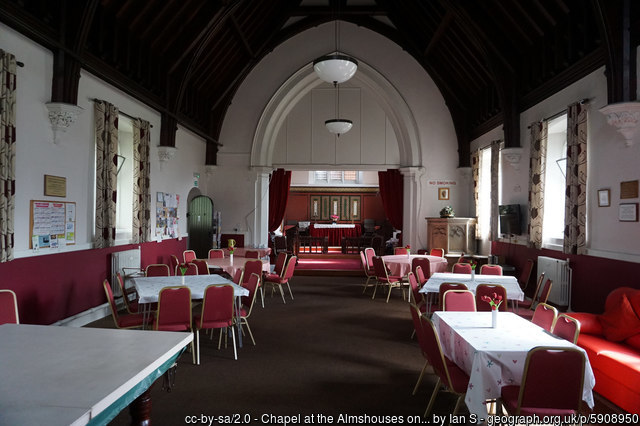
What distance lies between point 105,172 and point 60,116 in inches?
49.5

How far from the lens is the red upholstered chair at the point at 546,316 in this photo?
3.69 m

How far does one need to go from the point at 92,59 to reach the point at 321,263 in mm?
8584

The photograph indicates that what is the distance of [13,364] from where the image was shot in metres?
2.00

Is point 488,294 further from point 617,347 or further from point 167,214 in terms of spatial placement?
point 167,214

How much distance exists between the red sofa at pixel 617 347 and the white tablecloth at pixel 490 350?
0.80 metres

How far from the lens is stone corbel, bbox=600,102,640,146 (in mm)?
4875

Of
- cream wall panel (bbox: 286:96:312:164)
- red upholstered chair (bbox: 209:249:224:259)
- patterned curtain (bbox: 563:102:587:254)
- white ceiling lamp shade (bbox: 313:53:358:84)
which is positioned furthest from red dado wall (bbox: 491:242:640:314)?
cream wall panel (bbox: 286:96:312:164)

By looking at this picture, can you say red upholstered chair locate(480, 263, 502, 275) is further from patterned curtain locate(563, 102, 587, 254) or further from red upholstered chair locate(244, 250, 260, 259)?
red upholstered chair locate(244, 250, 260, 259)

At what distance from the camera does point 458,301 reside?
4.38 meters

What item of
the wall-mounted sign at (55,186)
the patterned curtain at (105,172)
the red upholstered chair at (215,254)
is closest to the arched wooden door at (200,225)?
the red upholstered chair at (215,254)

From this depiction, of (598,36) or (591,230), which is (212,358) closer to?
(591,230)

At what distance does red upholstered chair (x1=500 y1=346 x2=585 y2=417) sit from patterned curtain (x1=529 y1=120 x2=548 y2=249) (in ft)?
16.3

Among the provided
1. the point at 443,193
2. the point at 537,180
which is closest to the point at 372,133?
the point at 443,193

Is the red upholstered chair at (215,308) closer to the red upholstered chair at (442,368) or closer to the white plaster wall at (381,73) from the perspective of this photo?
the red upholstered chair at (442,368)
